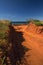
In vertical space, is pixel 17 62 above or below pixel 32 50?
below

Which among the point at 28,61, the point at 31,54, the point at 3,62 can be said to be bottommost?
the point at 3,62

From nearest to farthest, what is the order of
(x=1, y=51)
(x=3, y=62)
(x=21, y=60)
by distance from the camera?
(x=3, y=62) < (x=1, y=51) < (x=21, y=60)

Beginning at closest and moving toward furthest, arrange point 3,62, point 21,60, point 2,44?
1. point 3,62
2. point 21,60
3. point 2,44

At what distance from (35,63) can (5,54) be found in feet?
4.84

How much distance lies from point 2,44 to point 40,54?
226cm

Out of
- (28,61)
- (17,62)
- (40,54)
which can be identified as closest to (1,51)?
(17,62)

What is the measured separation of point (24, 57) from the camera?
8648 mm

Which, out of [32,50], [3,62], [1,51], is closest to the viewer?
[3,62]

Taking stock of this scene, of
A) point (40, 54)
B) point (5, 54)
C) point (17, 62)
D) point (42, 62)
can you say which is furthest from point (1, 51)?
point (40, 54)

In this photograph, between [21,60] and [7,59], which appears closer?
[7,59]

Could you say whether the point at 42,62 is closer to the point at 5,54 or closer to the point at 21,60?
the point at 21,60

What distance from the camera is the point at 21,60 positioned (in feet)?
26.3

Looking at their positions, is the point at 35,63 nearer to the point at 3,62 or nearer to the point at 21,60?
the point at 21,60

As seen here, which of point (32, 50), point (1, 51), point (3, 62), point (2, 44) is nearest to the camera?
point (3, 62)
